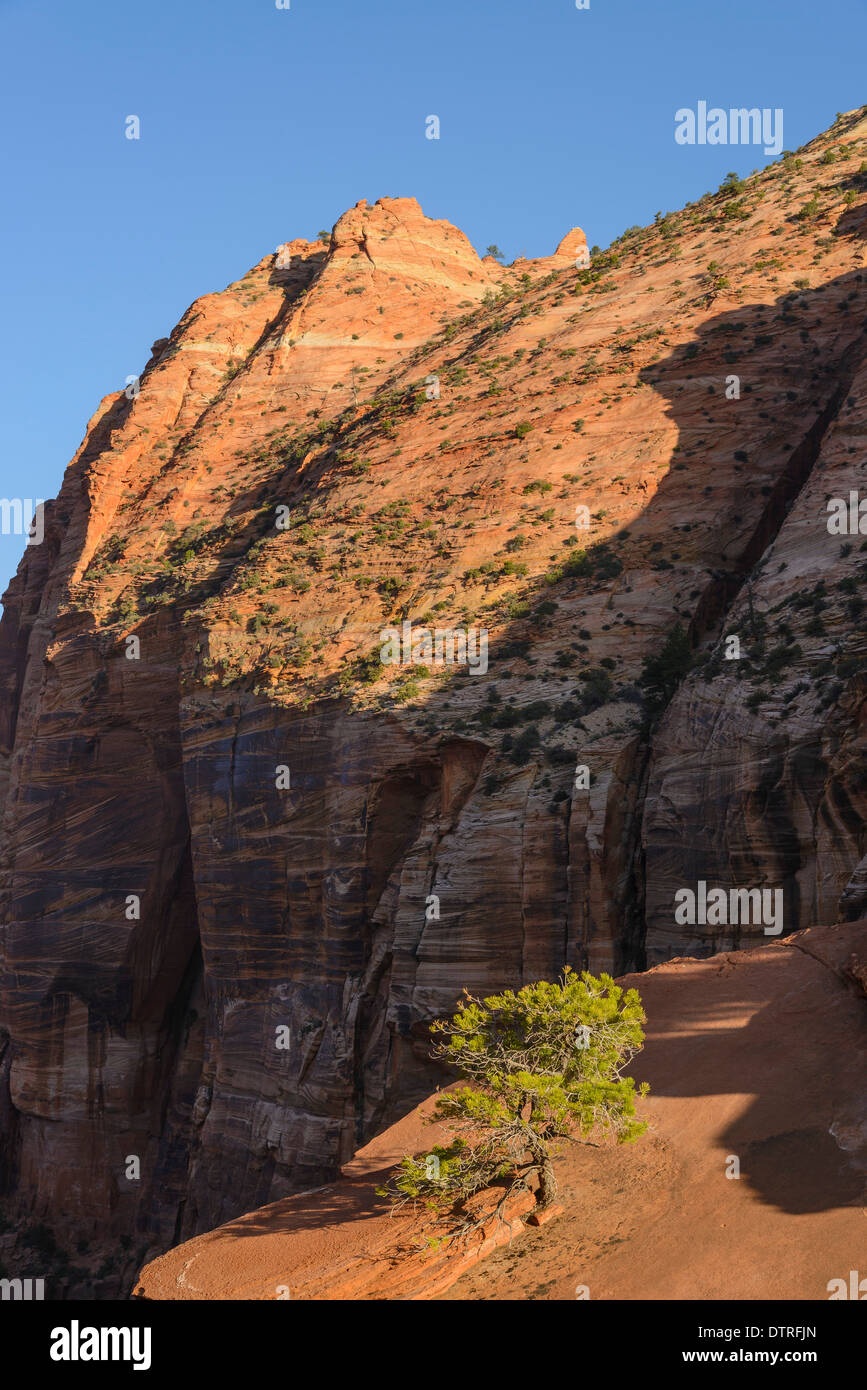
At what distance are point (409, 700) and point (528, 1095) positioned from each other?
20.8m

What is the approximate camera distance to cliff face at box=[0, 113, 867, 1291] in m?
33.1

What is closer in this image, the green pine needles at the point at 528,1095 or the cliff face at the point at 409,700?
the green pine needles at the point at 528,1095

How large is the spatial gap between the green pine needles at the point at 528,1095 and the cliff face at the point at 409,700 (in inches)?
286

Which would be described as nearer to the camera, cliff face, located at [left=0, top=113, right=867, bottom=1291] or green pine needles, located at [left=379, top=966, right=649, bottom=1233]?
green pine needles, located at [left=379, top=966, right=649, bottom=1233]

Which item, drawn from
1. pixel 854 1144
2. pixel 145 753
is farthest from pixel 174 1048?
pixel 854 1144

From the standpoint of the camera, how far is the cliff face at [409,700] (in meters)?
33.1

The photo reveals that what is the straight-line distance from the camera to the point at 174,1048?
169 feet

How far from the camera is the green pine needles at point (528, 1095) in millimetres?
18594

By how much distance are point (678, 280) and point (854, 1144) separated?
140 ft

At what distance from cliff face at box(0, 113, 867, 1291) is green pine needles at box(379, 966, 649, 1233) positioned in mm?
7260

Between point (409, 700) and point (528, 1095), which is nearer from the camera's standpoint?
point (528, 1095)

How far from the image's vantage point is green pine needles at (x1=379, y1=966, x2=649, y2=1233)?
732 inches

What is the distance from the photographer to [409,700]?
38.8 m

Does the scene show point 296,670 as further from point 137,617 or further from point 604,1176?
point 604,1176
